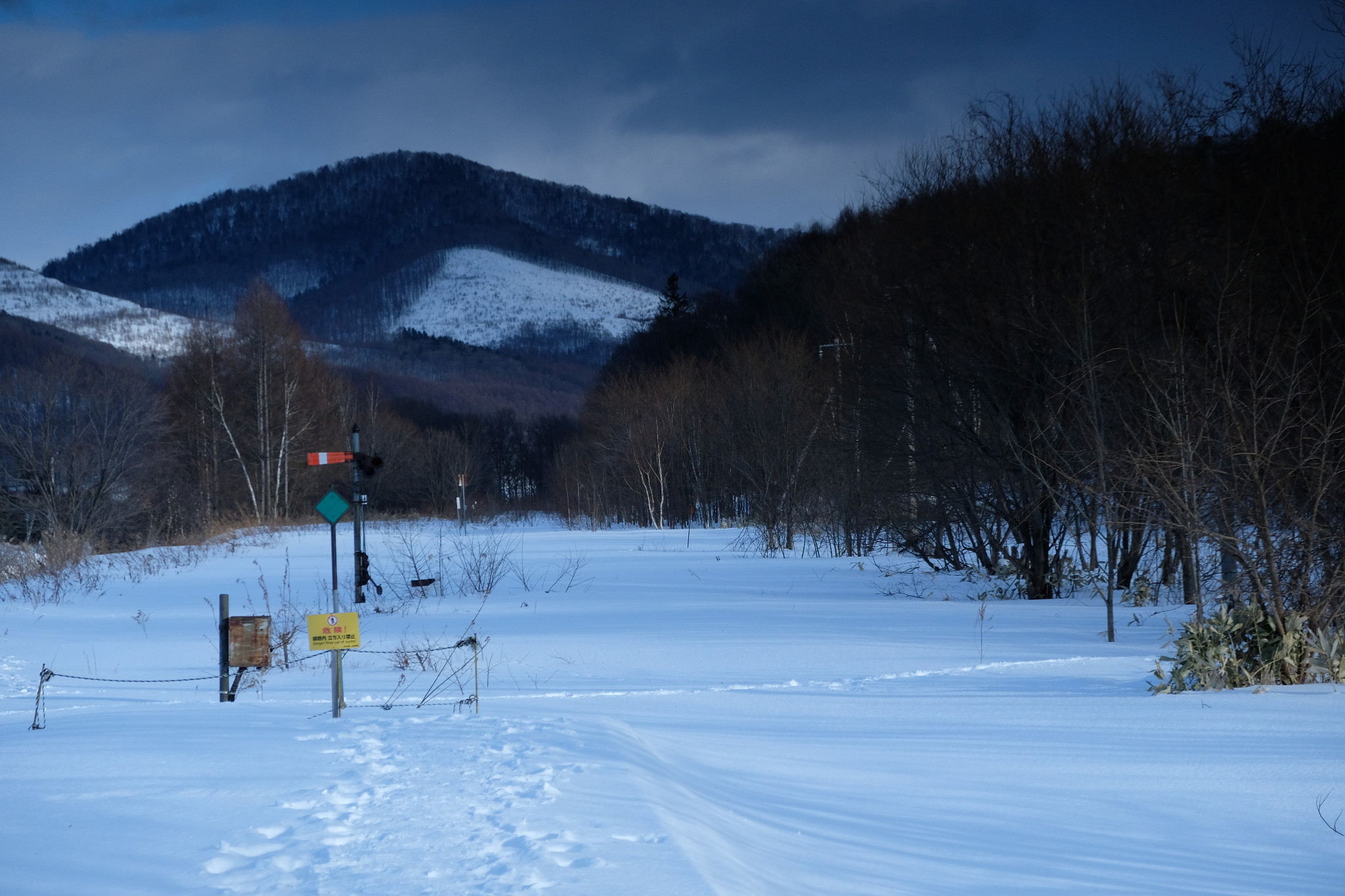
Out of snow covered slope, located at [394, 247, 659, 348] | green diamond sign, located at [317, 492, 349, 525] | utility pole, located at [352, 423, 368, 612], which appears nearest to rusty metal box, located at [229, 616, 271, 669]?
green diamond sign, located at [317, 492, 349, 525]

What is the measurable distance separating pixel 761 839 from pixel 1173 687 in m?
4.76

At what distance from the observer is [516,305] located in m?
186

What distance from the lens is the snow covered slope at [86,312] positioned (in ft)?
441

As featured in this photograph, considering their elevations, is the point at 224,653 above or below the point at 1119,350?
below

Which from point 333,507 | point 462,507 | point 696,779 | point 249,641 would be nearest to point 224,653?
point 249,641

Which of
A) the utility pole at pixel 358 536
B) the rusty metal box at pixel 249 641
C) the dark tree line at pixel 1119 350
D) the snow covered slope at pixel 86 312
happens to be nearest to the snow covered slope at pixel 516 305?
the snow covered slope at pixel 86 312

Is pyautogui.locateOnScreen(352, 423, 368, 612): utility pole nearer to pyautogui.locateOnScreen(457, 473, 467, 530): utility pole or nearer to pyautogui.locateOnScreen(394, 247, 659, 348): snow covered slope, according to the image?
pyautogui.locateOnScreen(457, 473, 467, 530): utility pole

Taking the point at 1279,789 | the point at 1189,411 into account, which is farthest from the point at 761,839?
the point at 1189,411

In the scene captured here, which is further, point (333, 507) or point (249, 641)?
point (333, 507)

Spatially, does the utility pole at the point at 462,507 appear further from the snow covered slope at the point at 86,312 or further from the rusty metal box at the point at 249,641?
the snow covered slope at the point at 86,312

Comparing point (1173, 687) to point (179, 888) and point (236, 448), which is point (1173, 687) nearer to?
point (179, 888)

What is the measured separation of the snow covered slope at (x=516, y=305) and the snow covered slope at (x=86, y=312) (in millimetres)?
40960

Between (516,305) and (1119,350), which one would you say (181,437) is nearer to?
(1119,350)

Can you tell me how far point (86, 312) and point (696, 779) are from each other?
174618mm
